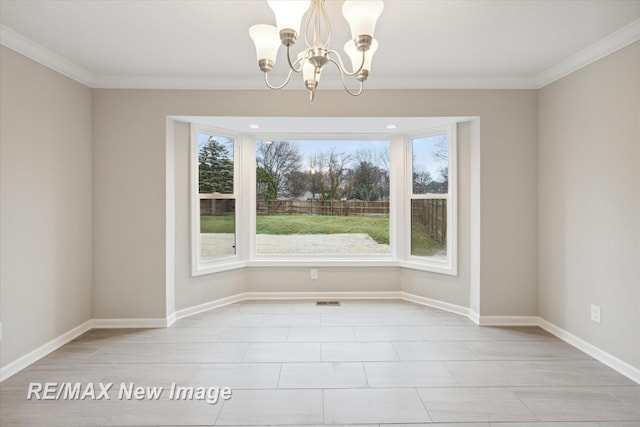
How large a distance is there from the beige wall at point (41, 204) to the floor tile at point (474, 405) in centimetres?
307

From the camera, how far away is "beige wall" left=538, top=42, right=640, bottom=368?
2416 millimetres

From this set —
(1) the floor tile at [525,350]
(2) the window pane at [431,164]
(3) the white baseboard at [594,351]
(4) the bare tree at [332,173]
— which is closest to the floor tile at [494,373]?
(1) the floor tile at [525,350]

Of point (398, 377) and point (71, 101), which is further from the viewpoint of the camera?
point (71, 101)

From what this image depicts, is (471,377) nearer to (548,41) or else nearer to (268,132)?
(548,41)

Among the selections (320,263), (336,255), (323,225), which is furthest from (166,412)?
(323,225)

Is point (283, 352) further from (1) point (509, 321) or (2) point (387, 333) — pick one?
(1) point (509, 321)

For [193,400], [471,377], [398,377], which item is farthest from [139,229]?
[471,377]

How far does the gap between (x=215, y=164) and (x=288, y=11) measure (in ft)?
8.85

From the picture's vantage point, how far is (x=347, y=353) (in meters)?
2.75

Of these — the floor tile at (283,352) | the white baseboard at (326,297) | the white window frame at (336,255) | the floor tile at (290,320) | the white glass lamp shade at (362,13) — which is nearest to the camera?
the white glass lamp shade at (362,13)

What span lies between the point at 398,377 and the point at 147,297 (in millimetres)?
2543

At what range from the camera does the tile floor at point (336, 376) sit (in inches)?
77.9

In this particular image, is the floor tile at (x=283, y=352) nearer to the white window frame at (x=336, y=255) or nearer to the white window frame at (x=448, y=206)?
the white window frame at (x=336, y=255)

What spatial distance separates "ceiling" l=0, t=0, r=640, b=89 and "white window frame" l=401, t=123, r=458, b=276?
70 centimetres
